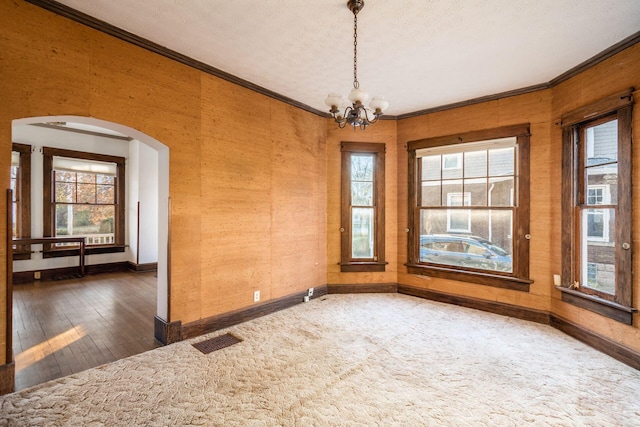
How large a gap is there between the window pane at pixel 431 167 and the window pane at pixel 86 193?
7.12 metres

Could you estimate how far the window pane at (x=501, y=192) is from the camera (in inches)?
163

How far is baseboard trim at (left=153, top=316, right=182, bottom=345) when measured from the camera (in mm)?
3096

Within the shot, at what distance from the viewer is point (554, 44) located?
2.93m

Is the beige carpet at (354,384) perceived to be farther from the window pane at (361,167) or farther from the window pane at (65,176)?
the window pane at (65,176)

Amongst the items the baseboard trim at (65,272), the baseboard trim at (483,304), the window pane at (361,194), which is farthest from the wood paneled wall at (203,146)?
the baseboard trim at (65,272)

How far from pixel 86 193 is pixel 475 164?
7889 millimetres

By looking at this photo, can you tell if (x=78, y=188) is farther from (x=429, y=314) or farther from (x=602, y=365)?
(x=602, y=365)

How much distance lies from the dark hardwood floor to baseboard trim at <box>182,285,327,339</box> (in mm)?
391

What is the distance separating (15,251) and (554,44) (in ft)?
29.1

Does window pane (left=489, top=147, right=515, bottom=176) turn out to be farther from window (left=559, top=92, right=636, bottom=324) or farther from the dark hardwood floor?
the dark hardwood floor

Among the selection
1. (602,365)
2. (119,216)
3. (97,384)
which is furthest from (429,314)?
(119,216)

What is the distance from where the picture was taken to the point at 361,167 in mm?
5191

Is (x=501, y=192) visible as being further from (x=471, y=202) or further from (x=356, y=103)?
(x=356, y=103)

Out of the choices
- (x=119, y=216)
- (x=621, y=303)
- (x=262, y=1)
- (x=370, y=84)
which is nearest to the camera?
(x=262, y=1)
